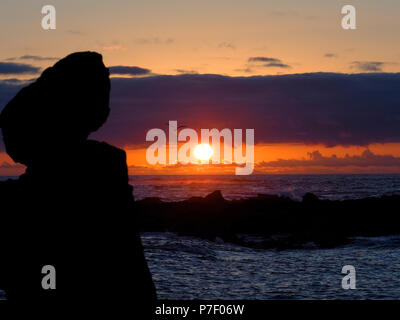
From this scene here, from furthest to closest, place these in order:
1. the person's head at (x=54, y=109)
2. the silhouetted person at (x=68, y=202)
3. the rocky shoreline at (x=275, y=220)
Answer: the rocky shoreline at (x=275, y=220) < the person's head at (x=54, y=109) < the silhouetted person at (x=68, y=202)

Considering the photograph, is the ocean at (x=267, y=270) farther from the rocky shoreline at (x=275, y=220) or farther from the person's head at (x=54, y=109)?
the person's head at (x=54, y=109)

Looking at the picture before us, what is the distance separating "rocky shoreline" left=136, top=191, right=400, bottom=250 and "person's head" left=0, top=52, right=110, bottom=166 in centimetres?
2308

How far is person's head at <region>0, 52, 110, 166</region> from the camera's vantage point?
3.71 metres

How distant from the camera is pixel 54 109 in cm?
373

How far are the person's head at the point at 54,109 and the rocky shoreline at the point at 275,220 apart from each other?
23.1 meters

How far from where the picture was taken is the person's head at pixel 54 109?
12.2ft

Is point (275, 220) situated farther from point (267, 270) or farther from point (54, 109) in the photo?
point (54, 109)

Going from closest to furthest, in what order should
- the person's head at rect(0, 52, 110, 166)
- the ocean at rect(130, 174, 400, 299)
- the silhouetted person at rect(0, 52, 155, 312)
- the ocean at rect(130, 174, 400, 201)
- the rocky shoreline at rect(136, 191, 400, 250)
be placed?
the silhouetted person at rect(0, 52, 155, 312) → the person's head at rect(0, 52, 110, 166) → the ocean at rect(130, 174, 400, 299) → the rocky shoreline at rect(136, 191, 400, 250) → the ocean at rect(130, 174, 400, 201)

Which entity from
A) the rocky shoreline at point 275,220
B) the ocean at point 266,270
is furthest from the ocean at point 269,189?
the ocean at point 266,270

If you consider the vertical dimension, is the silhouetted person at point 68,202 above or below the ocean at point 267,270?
above

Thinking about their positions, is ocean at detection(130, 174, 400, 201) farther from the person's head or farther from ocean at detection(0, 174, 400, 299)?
the person's head

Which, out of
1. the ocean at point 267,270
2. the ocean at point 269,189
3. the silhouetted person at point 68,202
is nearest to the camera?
the silhouetted person at point 68,202

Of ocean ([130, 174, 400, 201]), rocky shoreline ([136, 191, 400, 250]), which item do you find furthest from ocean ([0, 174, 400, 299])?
ocean ([130, 174, 400, 201])
